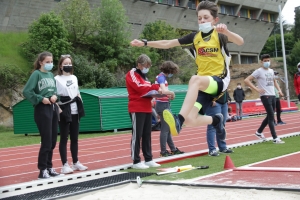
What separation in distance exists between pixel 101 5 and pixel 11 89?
10.4 metres

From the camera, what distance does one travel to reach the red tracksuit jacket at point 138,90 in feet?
22.4

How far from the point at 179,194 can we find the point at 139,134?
2504 millimetres

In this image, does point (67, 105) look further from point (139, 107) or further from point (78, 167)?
point (139, 107)

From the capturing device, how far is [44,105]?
6.24 metres

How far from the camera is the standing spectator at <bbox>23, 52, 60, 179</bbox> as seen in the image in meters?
6.19

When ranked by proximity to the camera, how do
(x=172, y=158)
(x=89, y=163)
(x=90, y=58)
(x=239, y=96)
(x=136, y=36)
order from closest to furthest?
(x=172, y=158), (x=89, y=163), (x=239, y=96), (x=90, y=58), (x=136, y=36)

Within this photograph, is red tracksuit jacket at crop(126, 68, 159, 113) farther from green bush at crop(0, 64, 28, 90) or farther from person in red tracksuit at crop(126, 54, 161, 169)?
green bush at crop(0, 64, 28, 90)

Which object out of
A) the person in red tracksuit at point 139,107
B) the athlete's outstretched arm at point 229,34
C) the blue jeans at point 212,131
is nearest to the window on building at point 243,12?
the blue jeans at point 212,131

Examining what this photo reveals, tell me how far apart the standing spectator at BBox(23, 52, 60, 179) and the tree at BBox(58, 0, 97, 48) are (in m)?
24.8

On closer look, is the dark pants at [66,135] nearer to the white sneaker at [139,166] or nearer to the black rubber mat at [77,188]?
the white sneaker at [139,166]

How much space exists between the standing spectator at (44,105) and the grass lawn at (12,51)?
833 inches

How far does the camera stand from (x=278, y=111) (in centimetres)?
1509

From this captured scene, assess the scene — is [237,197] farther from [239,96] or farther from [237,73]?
[237,73]

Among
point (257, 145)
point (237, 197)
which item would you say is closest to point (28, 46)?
point (257, 145)
